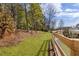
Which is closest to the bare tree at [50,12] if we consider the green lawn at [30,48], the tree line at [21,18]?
→ the tree line at [21,18]

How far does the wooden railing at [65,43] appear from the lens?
1465 millimetres

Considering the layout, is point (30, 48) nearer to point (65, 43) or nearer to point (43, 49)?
point (43, 49)

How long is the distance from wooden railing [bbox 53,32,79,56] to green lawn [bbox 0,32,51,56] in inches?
2.6

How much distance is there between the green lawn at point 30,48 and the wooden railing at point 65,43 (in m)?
0.07

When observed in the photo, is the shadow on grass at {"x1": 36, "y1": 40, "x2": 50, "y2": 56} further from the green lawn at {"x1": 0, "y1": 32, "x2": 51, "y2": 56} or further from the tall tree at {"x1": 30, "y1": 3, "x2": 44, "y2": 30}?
the tall tree at {"x1": 30, "y1": 3, "x2": 44, "y2": 30}

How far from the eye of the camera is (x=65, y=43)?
149 cm

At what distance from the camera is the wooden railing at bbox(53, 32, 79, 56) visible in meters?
1.46

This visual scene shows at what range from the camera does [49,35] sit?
4.97ft

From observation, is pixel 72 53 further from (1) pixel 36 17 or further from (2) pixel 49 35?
(1) pixel 36 17

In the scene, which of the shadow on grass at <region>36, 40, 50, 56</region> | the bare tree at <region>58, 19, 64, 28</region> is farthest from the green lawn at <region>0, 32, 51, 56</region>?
the bare tree at <region>58, 19, 64, 28</region>

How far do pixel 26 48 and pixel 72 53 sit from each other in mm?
330

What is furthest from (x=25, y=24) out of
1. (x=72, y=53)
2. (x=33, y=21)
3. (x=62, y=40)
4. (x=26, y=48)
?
(x=72, y=53)

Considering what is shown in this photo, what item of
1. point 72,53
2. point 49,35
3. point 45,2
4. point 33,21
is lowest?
point 72,53

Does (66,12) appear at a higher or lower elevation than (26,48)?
higher
